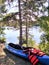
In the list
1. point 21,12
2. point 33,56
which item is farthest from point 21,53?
point 21,12

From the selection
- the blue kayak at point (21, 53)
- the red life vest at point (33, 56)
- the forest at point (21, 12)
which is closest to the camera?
the blue kayak at point (21, 53)

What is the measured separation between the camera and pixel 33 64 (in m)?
11.4

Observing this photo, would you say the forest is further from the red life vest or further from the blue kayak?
the red life vest

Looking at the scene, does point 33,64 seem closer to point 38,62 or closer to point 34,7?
point 38,62

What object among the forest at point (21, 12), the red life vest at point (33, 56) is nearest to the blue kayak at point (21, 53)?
the red life vest at point (33, 56)

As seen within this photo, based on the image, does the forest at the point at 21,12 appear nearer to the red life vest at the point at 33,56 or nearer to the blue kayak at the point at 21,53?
the blue kayak at the point at 21,53

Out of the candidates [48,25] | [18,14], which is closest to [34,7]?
[18,14]

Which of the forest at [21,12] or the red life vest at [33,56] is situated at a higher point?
the forest at [21,12]

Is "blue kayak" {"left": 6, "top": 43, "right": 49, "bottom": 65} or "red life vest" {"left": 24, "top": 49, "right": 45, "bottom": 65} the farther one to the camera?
"red life vest" {"left": 24, "top": 49, "right": 45, "bottom": 65}

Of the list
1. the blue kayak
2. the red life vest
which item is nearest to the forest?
the blue kayak

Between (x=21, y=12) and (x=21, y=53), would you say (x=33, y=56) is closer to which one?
(x=21, y=53)

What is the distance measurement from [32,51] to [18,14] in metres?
7.65

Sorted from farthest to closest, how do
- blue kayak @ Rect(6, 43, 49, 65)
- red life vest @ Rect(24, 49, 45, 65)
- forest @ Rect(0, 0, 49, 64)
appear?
forest @ Rect(0, 0, 49, 64)
red life vest @ Rect(24, 49, 45, 65)
blue kayak @ Rect(6, 43, 49, 65)

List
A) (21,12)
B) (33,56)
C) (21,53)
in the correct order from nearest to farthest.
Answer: (33,56)
(21,53)
(21,12)
